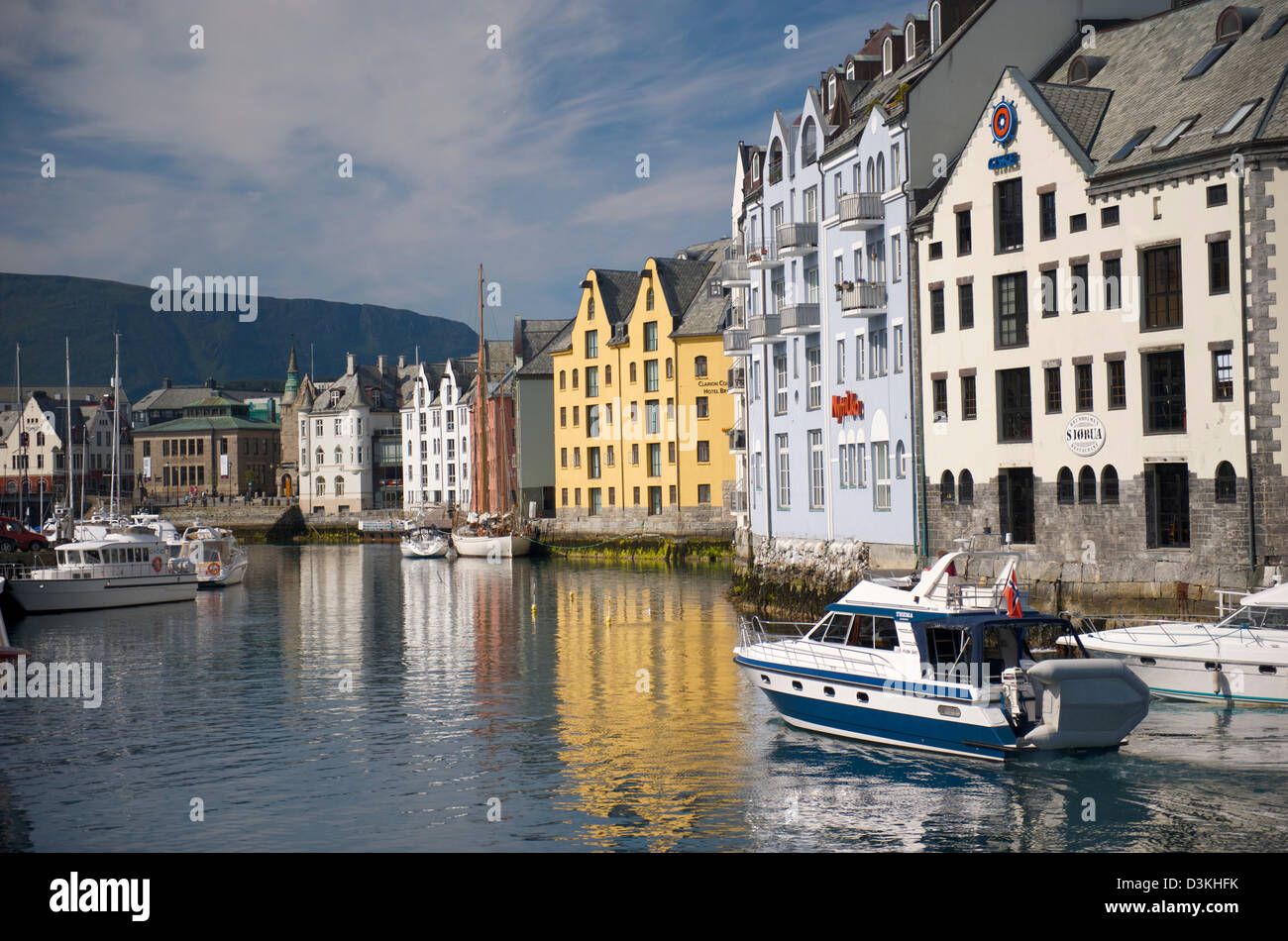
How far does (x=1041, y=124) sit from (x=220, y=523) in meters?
146

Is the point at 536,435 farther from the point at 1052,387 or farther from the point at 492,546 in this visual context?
the point at 1052,387

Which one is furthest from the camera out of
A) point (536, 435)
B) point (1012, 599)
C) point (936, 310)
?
point (536, 435)

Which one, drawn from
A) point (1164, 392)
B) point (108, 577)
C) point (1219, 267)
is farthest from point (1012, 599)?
point (108, 577)

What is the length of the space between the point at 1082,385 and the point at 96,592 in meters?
51.8

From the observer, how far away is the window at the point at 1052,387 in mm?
44406

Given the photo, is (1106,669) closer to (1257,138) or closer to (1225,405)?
(1225,405)

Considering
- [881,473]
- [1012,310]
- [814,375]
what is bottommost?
[881,473]

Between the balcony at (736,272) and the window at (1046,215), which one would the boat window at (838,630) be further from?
the balcony at (736,272)

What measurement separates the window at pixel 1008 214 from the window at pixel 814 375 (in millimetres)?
14840

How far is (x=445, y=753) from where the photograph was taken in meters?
30.3

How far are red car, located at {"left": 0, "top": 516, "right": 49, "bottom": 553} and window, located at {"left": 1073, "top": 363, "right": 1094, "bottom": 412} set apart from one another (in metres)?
67.6

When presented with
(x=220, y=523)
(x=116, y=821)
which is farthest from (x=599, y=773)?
(x=220, y=523)

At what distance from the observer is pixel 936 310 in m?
50.0

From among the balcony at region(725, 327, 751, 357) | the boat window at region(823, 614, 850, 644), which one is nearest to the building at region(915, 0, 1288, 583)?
the boat window at region(823, 614, 850, 644)
